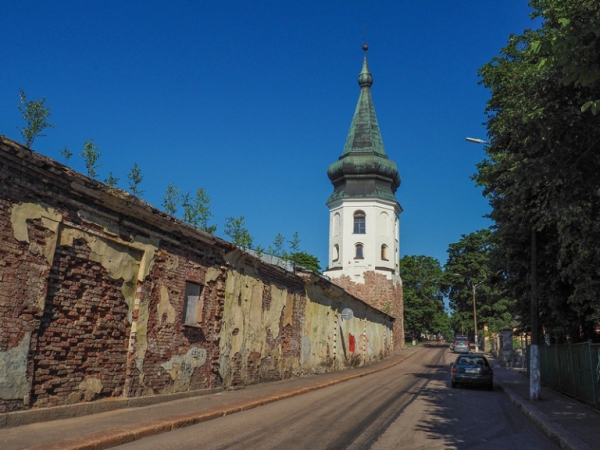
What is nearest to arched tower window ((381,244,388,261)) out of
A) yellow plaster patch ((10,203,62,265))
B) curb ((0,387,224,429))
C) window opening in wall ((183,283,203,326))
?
window opening in wall ((183,283,203,326))

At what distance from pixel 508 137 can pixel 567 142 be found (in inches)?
318

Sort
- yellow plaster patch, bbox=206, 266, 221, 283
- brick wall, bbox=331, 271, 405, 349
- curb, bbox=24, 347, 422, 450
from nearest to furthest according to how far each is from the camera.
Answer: curb, bbox=24, 347, 422, 450, yellow plaster patch, bbox=206, 266, 221, 283, brick wall, bbox=331, 271, 405, 349

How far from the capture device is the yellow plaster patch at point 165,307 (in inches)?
480

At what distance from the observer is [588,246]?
508 inches

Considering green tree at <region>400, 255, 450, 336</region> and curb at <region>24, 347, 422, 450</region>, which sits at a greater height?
green tree at <region>400, 255, 450, 336</region>

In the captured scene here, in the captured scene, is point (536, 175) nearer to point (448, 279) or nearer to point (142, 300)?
point (142, 300)

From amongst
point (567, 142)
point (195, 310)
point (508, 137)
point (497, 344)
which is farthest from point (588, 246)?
point (497, 344)

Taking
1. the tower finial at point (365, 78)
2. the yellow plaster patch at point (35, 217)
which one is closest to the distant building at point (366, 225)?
the tower finial at point (365, 78)

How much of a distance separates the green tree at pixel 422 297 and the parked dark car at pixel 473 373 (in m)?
52.3

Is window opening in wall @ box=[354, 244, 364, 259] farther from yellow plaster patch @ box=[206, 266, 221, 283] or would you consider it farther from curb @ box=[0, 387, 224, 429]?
curb @ box=[0, 387, 224, 429]

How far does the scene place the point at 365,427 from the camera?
9.81m

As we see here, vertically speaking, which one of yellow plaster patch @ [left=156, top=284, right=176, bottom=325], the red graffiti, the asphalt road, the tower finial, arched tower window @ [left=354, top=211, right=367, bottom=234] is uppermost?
the tower finial

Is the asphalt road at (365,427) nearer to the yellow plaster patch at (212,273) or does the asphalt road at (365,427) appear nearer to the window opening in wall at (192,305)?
the window opening in wall at (192,305)

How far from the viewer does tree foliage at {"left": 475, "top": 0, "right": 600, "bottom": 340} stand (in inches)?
263
